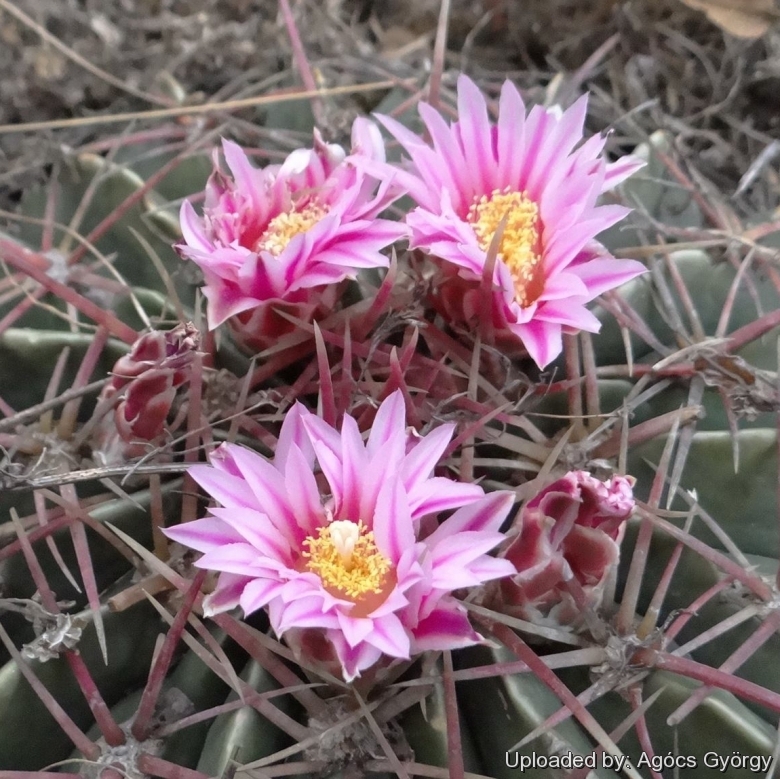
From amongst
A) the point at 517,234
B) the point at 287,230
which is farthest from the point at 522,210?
the point at 287,230

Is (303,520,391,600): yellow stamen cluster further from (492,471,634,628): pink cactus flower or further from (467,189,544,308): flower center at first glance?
(467,189,544,308): flower center

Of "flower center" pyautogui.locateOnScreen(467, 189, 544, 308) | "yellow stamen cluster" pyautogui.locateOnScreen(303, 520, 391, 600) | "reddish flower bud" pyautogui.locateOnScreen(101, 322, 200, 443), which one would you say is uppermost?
"flower center" pyautogui.locateOnScreen(467, 189, 544, 308)

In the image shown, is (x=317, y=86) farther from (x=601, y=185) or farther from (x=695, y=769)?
(x=695, y=769)

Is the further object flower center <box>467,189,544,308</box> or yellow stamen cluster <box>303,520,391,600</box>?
flower center <box>467,189,544,308</box>

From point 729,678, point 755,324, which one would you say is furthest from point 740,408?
point 729,678

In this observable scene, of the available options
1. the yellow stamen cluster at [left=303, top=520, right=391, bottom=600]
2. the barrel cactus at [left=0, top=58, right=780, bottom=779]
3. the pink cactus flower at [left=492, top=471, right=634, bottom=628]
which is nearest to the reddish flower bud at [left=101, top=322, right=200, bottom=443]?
the barrel cactus at [left=0, top=58, right=780, bottom=779]

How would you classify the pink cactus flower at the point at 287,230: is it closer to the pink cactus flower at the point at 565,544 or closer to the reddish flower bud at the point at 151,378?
the reddish flower bud at the point at 151,378

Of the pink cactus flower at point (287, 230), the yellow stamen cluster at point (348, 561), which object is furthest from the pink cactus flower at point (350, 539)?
the pink cactus flower at point (287, 230)
